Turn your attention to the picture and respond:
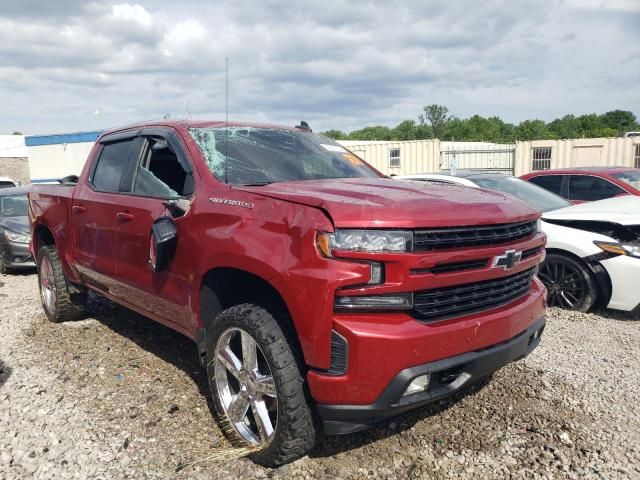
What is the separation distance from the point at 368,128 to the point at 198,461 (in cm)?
8575

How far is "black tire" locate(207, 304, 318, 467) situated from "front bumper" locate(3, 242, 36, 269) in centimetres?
745

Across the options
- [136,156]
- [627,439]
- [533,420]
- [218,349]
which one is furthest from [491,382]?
[136,156]

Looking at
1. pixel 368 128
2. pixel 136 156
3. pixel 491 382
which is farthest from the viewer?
pixel 368 128

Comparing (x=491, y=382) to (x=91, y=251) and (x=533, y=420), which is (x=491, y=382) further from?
(x=91, y=251)

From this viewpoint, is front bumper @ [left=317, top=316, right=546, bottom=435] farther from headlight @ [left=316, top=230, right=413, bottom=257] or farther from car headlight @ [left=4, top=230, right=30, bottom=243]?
car headlight @ [left=4, top=230, right=30, bottom=243]

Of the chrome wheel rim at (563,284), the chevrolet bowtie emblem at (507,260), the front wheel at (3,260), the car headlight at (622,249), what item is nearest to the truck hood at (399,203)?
the chevrolet bowtie emblem at (507,260)

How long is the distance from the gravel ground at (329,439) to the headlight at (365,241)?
4.07ft

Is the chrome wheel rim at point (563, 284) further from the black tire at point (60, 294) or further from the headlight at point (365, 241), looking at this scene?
Result: the black tire at point (60, 294)

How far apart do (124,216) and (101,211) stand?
486 millimetres

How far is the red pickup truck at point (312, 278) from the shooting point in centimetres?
230

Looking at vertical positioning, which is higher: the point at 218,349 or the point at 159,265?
the point at 159,265

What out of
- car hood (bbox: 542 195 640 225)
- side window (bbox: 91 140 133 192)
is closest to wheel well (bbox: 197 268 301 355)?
side window (bbox: 91 140 133 192)

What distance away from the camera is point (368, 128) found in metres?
85.9

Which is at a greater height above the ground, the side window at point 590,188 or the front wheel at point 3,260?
the side window at point 590,188
